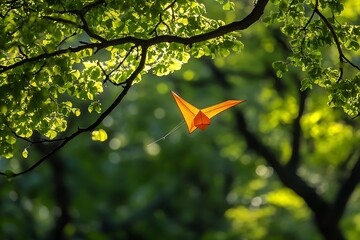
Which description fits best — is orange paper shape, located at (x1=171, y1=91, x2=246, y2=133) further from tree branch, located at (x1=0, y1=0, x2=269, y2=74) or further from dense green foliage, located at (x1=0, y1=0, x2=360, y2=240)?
dense green foliage, located at (x1=0, y1=0, x2=360, y2=240)

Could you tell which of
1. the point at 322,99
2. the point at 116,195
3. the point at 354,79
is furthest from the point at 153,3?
the point at 116,195

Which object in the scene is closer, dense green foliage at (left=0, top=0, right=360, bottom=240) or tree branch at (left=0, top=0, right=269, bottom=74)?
tree branch at (left=0, top=0, right=269, bottom=74)

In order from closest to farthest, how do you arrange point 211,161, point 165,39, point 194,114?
point 165,39
point 194,114
point 211,161

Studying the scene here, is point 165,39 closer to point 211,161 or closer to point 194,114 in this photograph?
point 194,114

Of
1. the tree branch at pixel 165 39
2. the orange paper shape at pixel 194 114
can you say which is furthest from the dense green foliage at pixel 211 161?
the tree branch at pixel 165 39

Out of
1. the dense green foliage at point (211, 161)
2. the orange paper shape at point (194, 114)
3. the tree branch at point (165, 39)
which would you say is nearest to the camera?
the tree branch at point (165, 39)

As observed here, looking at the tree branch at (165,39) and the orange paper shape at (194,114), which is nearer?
the tree branch at (165,39)

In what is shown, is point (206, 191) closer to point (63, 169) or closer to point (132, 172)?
point (132, 172)

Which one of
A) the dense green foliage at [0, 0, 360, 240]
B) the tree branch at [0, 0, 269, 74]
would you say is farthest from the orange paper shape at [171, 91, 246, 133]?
the dense green foliage at [0, 0, 360, 240]

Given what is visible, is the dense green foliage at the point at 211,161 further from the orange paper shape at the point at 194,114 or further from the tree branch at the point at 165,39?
the tree branch at the point at 165,39

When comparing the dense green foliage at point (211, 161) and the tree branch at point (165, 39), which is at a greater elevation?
the dense green foliage at point (211, 161)

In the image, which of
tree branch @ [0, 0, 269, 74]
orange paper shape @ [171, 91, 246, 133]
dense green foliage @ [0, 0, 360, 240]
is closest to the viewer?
Result: tree branch @ [0, 0, 269, 74]

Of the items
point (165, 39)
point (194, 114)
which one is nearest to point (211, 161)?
point (194, 114)

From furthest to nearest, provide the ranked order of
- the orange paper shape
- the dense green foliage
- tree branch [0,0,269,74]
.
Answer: the dense green foliage, the orange paper shape, tree branch [0,0,269,74]
